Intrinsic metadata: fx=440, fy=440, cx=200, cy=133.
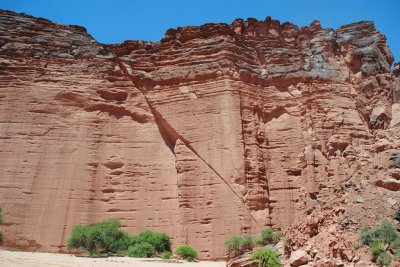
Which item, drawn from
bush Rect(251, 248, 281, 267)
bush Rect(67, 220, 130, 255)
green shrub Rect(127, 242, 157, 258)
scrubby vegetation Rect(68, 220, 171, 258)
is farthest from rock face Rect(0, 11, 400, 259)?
bush Rect(251, 248, 281, 267)

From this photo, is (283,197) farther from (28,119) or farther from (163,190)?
(28,119)

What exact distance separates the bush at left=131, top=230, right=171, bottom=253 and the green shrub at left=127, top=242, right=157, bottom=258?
0.76m

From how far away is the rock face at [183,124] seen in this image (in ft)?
81.3

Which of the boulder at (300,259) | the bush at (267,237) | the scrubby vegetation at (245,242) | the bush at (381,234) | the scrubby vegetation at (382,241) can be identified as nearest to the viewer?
the scrubby vegetation at (382,241)

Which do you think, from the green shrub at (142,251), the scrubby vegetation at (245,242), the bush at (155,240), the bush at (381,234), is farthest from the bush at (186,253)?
the bush at (381,234)

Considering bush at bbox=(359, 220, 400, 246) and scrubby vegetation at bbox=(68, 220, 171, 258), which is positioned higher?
scrubby vegetation at bbox=(68, 220, 171, 258)

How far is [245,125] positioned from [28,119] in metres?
13.3

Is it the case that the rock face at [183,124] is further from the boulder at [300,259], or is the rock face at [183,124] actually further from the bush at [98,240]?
the boulder at [300,259]

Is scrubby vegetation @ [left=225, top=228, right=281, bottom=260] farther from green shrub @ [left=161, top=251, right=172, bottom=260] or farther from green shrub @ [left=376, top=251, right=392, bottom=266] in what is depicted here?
green shrub @ [left=376, top=251, right=392, bottom=266]

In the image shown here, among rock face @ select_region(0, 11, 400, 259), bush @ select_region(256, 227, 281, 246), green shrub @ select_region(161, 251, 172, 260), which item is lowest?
green shrub @ select_region(161, 251, 172, 260)

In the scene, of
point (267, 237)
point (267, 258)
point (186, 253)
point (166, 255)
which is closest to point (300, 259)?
point (267, 258)

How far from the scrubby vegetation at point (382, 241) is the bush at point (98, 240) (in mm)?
14400

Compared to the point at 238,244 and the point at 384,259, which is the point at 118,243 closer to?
the point at 238,244

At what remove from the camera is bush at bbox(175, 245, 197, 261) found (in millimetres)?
22081
